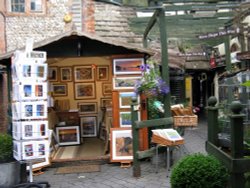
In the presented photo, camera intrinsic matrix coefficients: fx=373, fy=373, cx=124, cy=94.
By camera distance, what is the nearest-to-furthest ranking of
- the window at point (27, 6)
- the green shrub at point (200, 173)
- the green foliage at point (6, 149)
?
the green shrub at point (200, 173), the green foliage at point (6, 149), the window at point (27, 6)

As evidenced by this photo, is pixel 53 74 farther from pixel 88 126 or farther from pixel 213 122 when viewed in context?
pixel 213 122

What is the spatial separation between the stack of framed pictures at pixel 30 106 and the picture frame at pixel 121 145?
161 centimetres

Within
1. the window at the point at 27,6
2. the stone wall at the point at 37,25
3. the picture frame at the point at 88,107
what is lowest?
the picture frame at the point at 88,107

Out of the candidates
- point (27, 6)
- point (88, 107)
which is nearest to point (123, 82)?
point (88, 107)

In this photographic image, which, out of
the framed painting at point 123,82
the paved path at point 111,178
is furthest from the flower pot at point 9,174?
the framed painting at point 123,82

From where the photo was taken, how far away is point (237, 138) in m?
3.48

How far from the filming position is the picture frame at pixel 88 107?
11.3m

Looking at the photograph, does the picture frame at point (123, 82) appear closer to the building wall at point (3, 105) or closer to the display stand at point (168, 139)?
the display stand at point (168, 139)

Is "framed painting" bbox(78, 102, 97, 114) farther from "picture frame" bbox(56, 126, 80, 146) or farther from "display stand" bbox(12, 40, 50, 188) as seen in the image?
"display stand" bbox(12, 40, 50, 188)

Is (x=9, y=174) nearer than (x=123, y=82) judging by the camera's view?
Yes

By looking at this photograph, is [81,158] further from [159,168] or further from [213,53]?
[213,53]

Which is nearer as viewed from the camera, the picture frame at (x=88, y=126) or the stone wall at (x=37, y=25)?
the picture frame at (x=88, y=126)

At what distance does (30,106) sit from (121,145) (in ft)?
7.27

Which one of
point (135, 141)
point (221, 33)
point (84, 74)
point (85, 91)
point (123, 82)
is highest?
point (221, 33)
